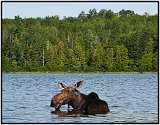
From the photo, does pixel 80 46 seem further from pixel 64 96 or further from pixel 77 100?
pixel 64 96

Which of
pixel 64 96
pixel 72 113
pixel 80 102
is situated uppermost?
pixel 64 96

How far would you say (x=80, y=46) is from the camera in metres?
122

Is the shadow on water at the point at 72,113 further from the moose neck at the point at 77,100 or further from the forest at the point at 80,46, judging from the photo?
the forest at the point at 80,46

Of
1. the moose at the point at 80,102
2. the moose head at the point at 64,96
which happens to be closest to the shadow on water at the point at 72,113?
the moose at the point at 80,102

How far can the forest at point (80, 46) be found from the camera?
103 metres

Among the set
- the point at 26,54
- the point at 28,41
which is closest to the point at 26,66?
the point at 26,54

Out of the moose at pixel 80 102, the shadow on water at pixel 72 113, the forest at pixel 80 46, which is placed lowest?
the shadow on water at pixel 72 113

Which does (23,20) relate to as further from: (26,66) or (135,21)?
(26,66)

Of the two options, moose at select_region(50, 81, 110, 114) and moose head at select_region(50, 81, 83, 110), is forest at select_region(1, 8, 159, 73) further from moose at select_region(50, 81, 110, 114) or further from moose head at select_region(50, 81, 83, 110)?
moose head at select_region(50, 81, 83, 110)

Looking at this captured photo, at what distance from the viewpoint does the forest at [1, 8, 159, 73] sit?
103 meters

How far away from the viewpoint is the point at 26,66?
340ft

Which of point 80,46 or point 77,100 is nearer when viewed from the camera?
point 77,100

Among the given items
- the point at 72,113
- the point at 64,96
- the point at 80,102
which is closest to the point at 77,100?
the point at 80,102

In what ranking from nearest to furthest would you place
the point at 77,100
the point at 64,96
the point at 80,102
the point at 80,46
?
1. the point at 64,96
2. the point at 77,100
3. the point at 80,102
4. the point at 80,46
